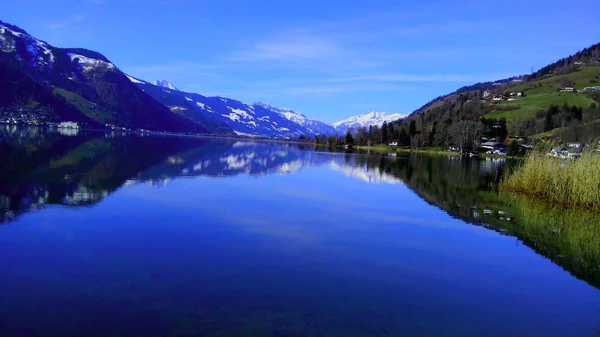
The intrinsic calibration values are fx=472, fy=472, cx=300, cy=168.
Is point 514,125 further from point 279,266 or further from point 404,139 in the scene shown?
point 279,266

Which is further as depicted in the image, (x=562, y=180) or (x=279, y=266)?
(x=562, y=180)

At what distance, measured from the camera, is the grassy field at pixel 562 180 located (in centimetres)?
2755

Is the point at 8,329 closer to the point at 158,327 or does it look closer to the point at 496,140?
the point at 158,327

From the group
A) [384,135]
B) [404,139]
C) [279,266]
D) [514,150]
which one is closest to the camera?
[279,266]

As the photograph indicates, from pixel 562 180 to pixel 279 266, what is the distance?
964 inches

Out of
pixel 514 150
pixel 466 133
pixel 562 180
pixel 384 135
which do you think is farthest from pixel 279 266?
pixel 384 135

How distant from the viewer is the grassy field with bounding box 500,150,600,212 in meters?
27.5

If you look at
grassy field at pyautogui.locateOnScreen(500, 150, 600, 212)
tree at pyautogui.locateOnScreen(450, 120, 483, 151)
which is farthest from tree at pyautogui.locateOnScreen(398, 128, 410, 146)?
grassy field at pyautogui.locateOnScreen(500, 150, 600, 212)

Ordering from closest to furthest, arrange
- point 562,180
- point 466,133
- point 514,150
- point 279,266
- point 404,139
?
point 279,266, point 562,180, point 514,150, point 466,133, point 404,139

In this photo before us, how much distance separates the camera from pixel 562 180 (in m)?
30.4

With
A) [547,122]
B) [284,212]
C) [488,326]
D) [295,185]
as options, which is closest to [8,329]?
[488,326]

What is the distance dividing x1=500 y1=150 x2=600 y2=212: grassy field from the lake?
266 centimetres

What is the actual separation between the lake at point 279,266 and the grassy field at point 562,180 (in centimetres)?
266

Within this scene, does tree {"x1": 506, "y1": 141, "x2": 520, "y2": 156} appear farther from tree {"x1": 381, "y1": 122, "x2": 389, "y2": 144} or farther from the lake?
the lake
